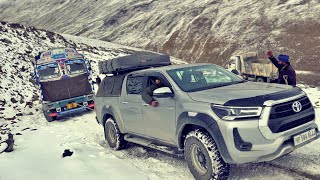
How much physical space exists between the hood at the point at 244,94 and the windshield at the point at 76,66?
34.7ft

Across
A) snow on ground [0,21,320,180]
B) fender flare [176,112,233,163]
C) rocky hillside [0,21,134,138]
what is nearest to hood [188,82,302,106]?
fender flare [176,112,233,163]

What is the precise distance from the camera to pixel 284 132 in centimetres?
528

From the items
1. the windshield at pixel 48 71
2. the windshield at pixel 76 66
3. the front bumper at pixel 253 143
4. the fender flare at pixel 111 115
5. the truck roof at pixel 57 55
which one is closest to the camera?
the front bumper at pixel 253 143

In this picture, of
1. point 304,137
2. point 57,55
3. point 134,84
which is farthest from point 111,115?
point 57,55

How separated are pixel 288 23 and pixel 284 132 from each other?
39250 mm

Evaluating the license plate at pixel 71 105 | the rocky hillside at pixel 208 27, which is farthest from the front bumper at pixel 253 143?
the rocky hillside at pixel 208 27

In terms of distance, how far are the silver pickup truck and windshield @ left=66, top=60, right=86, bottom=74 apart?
8517 millimetres

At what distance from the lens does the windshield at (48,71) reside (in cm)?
1515

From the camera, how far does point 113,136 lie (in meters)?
8.82

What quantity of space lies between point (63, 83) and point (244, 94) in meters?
11.2

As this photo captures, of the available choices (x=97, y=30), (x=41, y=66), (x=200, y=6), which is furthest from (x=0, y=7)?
(x=41, y=66)

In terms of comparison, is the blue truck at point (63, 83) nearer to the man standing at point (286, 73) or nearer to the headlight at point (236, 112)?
the man standing at point (286, 73)

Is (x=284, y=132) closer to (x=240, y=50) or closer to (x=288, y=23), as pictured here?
(x=240, y=50)

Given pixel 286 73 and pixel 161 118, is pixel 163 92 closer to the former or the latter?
pixel 161 118
